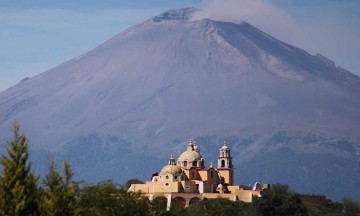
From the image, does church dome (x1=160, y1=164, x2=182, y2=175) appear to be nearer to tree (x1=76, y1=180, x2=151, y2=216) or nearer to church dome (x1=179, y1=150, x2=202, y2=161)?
church dome (x1=179, y1=150, x2=202, y2=161)

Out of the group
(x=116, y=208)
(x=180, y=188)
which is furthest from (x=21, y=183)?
(x=180, y=188)

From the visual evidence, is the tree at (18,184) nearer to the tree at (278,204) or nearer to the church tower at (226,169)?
the tree at (278,204)

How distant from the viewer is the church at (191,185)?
92.0 meters

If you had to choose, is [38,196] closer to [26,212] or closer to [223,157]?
[26,212]

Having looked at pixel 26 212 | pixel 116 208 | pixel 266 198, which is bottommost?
pixel 26 212

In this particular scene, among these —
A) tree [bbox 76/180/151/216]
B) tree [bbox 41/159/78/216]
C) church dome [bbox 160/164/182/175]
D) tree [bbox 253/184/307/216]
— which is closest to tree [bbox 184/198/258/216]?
tree [bbox 253/184/307/216]

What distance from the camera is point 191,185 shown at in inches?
3684

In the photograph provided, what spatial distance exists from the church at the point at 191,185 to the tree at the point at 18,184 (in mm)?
53667

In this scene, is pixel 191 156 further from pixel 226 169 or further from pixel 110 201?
pixel 110 201

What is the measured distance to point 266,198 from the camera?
93188mm

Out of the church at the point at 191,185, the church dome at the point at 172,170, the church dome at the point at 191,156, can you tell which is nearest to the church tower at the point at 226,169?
the church at the point at 191,185

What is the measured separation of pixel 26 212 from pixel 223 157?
66693 mm

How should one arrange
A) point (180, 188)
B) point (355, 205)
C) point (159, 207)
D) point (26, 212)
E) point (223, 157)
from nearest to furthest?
point (26, 212)
point (159, 207)
point (180, 188)
point (223, 157)
point (355, 205)

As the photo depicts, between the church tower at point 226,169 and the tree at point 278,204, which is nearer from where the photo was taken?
the tree at point 278,204
